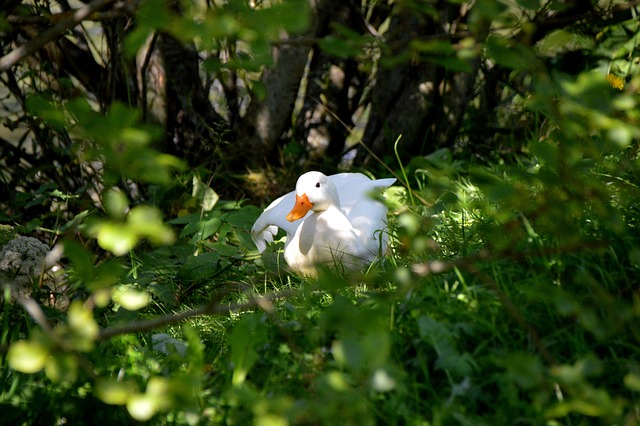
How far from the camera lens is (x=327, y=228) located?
9.65 feet

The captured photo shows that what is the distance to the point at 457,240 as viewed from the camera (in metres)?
2.72

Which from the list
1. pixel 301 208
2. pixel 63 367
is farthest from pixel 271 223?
pixel 63 367

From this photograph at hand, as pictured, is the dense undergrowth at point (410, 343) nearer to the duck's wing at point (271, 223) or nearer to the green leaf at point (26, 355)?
the green leaf at point (26, 355)

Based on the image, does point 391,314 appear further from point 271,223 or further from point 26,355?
point 271,223

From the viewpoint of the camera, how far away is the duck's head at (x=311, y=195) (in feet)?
9.78

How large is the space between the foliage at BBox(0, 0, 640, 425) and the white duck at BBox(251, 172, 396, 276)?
0.36 ft

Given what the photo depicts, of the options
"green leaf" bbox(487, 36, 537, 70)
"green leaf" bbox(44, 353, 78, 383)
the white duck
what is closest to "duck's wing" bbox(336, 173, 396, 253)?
the white duck

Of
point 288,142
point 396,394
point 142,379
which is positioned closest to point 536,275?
point 396,394

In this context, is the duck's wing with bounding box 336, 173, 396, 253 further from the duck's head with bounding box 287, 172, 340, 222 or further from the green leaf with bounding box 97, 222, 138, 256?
the green leaf with bounding box 97, 222, 138, 256

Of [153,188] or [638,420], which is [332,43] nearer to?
[638,420]

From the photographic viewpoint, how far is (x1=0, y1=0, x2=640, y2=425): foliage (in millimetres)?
1337

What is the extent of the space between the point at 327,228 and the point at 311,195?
146 millimetres

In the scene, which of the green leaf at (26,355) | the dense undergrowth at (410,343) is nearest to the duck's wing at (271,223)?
the dense undergrowth at (410,343)

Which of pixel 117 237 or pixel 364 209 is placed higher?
pixel 117 237
